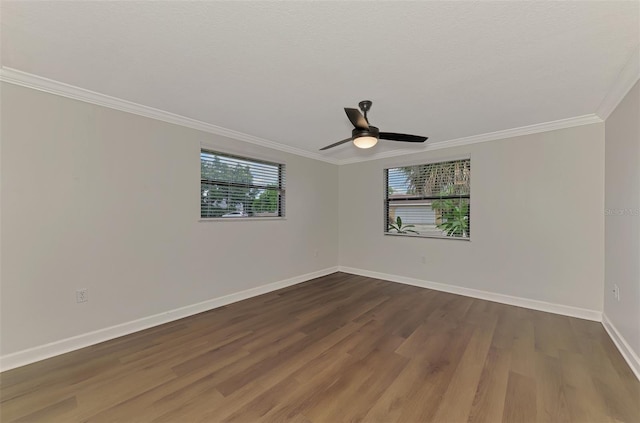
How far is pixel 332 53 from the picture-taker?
72.6 inches

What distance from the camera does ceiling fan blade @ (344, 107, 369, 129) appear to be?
2176 millimetres

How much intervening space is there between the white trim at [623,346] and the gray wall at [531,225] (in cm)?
35

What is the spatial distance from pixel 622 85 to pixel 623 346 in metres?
2.28

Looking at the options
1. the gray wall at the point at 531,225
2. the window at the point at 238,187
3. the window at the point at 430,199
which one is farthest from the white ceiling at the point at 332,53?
the window at the point at 430,199

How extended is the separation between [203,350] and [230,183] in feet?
7.13

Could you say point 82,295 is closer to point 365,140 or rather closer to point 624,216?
point 365,140

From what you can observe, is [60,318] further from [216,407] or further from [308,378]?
[308,378]

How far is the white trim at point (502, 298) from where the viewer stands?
10.1ft

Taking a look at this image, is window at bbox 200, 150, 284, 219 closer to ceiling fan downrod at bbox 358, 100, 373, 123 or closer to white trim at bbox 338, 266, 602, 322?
ceiling fan downrod at bbox 358, 100, 373, 123

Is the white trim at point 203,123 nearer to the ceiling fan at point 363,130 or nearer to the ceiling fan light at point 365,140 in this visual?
the ceiling fan at point 363,130

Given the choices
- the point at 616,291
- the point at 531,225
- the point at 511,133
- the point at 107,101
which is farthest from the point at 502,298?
the point at 107,101

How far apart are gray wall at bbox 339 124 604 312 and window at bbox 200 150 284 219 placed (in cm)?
234

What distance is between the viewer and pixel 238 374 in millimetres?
2020

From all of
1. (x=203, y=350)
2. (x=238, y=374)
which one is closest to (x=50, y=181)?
(x=203, y=350)
